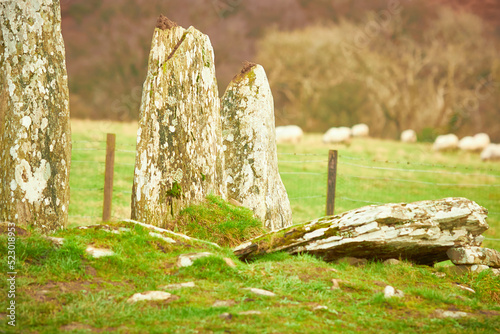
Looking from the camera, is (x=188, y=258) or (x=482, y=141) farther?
(x=482, y=141)

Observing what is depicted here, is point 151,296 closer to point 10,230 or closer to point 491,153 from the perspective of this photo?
point 10,230

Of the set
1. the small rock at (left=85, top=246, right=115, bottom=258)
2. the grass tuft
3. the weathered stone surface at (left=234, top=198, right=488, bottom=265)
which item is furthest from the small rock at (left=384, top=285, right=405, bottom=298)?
the small rock at (left=85, top=246, right=115, bottom=258)

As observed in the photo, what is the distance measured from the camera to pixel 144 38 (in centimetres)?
2970

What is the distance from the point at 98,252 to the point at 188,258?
3.08 feet

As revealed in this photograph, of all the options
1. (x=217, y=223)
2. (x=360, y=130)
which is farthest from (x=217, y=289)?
(x=360, y=130)

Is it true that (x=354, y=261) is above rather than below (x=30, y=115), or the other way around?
below

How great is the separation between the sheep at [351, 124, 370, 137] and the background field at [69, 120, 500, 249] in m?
3.28

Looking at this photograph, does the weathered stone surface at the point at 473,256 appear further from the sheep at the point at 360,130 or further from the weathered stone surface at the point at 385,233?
the sheep at the point at 360,130

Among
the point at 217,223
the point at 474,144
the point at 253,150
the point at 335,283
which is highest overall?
the point at 474,144

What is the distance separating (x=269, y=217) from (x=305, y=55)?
2229 cm

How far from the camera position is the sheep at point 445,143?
24700mm

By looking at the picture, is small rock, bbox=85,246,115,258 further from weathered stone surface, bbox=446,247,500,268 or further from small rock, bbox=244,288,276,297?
weathered stone surface, bbox=446,247,500,268

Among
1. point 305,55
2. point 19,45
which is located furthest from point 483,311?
point 305,55

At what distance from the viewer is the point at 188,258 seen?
18.2 ft
